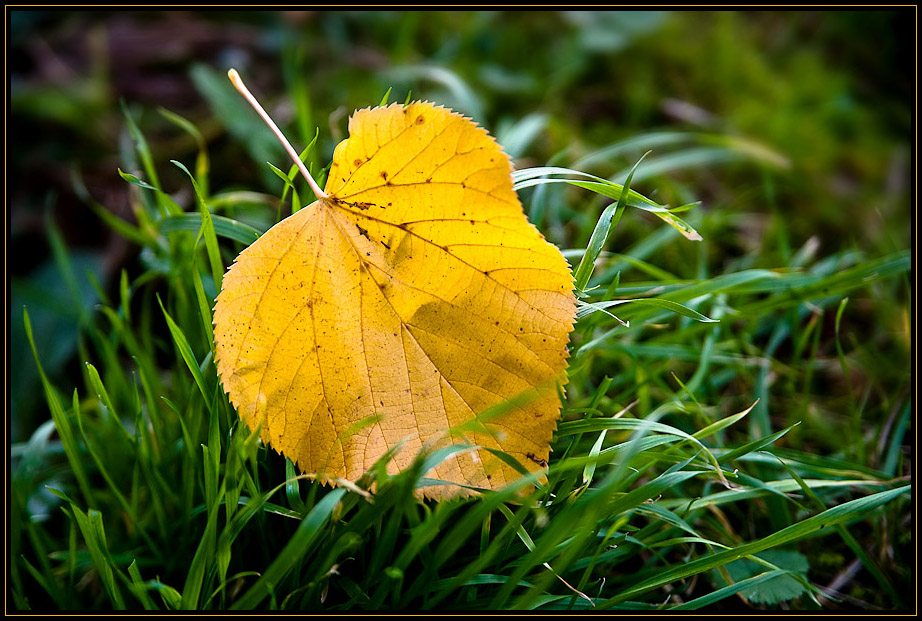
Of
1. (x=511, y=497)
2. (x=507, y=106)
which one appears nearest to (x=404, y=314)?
(x=511, y=497)

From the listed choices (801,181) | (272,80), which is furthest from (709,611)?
(272,80)

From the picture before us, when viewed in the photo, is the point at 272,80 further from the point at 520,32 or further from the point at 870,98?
the point at 870,98

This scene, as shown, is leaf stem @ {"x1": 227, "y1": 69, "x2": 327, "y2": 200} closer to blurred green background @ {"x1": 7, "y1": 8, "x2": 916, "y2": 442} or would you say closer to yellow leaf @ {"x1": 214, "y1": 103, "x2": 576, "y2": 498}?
yellow leaf @ {"x1": 214, "y1": 103, "x2": 576, "y2": 498}

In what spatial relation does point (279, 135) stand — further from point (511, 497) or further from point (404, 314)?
point (511, 497)

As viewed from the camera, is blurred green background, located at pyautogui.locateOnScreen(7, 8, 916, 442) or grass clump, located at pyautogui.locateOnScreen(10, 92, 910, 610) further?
blurred green background, located at pyautogui.locateOnScreen(7, 8, 916, 442)

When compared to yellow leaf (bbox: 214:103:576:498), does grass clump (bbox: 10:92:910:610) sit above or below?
below

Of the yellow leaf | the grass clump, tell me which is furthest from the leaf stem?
the grass clump

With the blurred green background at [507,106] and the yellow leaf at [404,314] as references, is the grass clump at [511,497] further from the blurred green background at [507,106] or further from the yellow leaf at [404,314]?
the blurred green background at [507,106]
